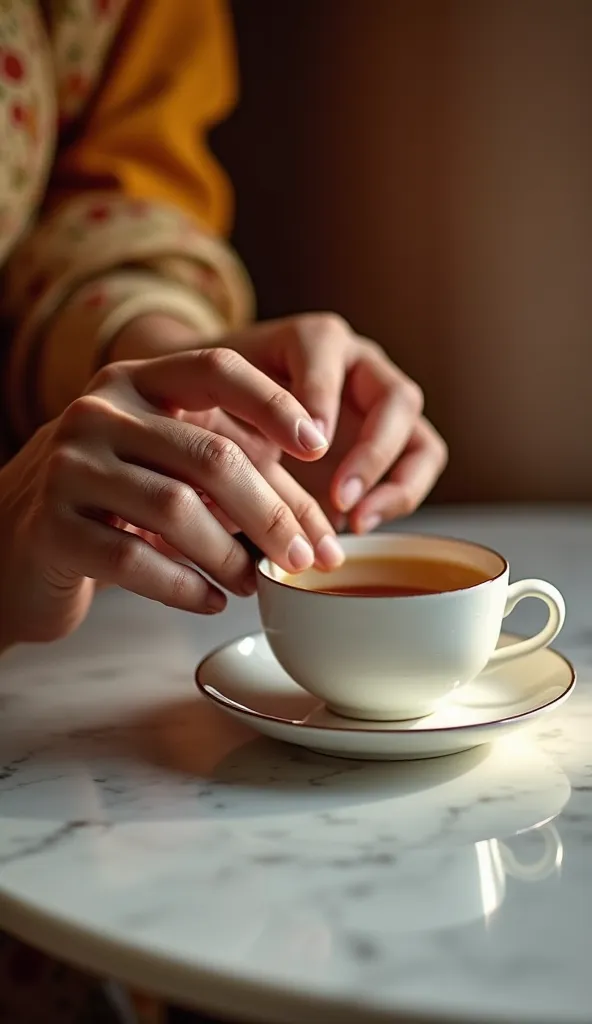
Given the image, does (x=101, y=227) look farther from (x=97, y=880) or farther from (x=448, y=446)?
(x=97, y=880)

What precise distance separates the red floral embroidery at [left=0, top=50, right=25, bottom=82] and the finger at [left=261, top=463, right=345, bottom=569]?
0.59 m

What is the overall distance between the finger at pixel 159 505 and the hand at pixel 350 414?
10 cm

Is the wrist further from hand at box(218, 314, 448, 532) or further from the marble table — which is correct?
the marble table

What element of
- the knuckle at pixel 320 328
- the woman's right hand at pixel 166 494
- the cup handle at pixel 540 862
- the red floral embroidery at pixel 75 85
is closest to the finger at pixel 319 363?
the knuckle at pixel 320 328

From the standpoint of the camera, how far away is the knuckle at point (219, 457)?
0.61m

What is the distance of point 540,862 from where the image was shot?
47 cm

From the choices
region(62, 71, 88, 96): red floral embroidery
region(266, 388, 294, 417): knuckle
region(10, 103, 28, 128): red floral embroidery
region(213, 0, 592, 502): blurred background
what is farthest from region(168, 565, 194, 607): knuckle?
region(213, 0, 592, 502): blurred background

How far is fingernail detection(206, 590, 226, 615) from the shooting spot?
25.3 inches

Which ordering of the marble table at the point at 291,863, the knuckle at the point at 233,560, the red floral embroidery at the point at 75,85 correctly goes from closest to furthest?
the marble table at the point at 291,863, the knuckle at the point at 233,560, the red floral embroidery at the point at 75,85

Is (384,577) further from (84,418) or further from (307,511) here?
(84,418)

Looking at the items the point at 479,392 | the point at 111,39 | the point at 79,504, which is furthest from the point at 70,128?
the point at 79,504

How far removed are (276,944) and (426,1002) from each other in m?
0.06

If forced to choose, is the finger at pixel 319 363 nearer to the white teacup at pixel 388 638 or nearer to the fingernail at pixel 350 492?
the fingernail at pixel 350 492

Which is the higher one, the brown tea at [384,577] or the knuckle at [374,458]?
the brown tea at [384,577]
